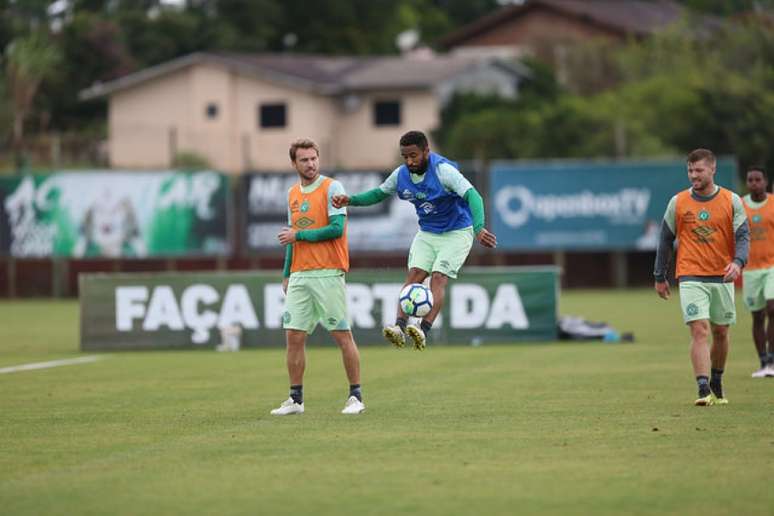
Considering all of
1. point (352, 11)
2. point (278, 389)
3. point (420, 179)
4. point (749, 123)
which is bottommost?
point (278, 389)

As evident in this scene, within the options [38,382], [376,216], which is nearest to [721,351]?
[38,382]

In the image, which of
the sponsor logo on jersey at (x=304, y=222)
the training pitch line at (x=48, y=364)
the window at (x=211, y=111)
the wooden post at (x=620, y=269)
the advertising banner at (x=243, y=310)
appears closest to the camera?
the sponsor logo on jersey at (x=304, y=222)

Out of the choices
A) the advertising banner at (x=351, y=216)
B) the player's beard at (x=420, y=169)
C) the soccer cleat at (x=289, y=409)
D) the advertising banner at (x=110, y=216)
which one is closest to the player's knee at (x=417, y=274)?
the player's beard at (x=420, y=169)

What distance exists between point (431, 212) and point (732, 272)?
273 cm

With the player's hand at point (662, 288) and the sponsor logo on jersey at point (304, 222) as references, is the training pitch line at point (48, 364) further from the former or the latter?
the player's hand at point (662, 288)

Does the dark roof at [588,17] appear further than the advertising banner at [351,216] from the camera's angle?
Yes

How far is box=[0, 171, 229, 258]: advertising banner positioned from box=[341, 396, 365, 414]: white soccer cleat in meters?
27.3

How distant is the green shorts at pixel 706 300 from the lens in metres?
13.3

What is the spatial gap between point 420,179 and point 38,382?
631 centimetres

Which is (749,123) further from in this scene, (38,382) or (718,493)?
(718,493)

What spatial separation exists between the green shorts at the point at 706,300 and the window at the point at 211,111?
4888 cm

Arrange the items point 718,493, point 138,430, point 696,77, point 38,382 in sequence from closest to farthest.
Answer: point 718,493 < point 138,430 < point 38,382 < point 696,77

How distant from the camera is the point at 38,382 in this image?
17578mm

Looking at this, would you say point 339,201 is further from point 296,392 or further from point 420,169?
point 296,392
